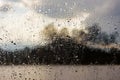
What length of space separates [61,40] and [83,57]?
10227 millimetres

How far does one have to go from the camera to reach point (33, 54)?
60750 mm

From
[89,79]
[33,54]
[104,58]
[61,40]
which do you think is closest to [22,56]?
[33,54]

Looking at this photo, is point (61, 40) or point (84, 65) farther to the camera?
point (84, 65)

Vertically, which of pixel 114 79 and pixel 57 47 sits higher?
pixel 57 47

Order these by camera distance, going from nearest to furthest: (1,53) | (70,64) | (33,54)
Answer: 1. (1,53)
2. (33,54)
3. (70,64)

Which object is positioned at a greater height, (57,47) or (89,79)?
(57,47)

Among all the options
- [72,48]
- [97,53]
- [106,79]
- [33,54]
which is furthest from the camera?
[97,53]

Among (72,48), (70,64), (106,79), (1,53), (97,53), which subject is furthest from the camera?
(70,64)

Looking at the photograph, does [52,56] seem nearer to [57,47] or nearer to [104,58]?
[57,47]

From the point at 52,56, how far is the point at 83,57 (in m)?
5.44

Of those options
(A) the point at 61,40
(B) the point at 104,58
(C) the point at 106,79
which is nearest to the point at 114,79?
(C) the point at 106,79

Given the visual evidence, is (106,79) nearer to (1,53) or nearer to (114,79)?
(114,79)

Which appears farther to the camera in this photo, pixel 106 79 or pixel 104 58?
pixel 104 58

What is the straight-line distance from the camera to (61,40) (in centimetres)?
6200
